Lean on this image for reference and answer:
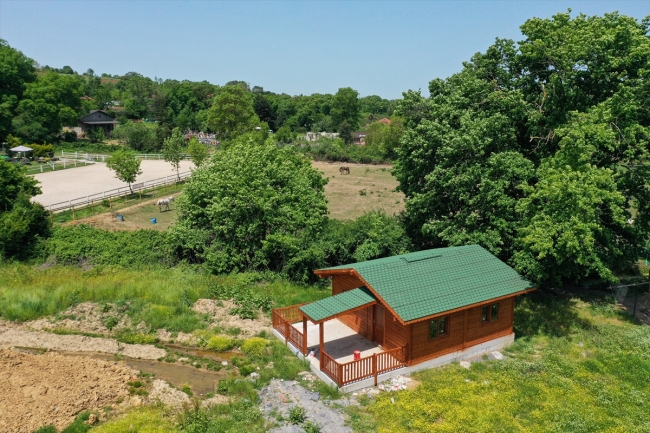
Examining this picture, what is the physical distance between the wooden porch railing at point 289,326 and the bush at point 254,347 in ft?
2.67

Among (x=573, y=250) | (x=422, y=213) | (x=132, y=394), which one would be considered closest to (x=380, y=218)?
(x=422, y=213)

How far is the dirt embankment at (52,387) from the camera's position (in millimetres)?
13266

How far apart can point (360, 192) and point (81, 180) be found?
2707 centimetres

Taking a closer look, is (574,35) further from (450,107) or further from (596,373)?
(596,373)

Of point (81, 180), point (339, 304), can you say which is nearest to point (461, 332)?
A: point (339, 304)

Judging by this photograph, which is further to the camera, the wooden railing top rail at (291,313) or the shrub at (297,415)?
the wooden railing top rail at (291,313)

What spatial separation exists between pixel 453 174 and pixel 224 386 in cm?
1264

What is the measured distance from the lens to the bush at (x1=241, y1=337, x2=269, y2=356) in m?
17.1

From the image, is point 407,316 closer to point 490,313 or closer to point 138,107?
point 490,313

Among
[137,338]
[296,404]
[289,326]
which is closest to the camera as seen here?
[296,404]

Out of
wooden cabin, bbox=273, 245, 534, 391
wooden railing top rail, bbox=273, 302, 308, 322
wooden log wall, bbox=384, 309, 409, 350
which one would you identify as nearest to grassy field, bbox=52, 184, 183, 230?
wooden railing top rail, bbox=273, 302, 308, 322

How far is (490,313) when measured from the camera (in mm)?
17297

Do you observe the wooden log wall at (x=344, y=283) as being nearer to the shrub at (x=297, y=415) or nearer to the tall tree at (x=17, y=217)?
the shrub at (x=297, y=415)

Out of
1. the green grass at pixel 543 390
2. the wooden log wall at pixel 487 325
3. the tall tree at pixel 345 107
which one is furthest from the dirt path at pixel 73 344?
the tall tree at pixel 345 107
